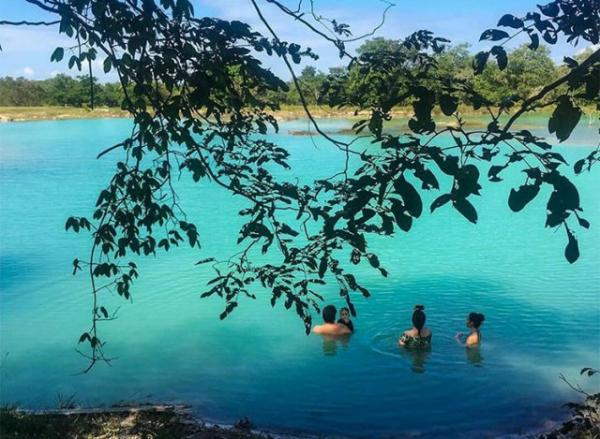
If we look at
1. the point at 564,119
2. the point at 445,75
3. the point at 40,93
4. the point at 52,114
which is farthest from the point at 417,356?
the point at 40,93

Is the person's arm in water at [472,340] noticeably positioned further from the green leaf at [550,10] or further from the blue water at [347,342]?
the green leaf at [550,10]

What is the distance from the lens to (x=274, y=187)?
10.1 feet

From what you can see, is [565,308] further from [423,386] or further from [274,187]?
[274,187]

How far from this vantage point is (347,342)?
25.1 feet

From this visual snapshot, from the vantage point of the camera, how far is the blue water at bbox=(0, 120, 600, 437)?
6.07 m

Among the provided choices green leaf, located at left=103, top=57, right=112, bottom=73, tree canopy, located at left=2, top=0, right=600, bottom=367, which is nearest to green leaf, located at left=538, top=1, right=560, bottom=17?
tree canopy, located at left=2, top=0, right=600, bottom=367

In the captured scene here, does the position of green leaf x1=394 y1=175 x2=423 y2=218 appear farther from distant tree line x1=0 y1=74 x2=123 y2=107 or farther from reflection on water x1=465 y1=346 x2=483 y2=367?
distant tree line x1=0 y1=74 x2=123 y2=107

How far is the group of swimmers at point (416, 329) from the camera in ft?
23.9

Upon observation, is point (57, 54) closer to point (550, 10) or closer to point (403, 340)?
point (550, 10)

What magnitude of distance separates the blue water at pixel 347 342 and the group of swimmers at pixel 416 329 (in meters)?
0.13

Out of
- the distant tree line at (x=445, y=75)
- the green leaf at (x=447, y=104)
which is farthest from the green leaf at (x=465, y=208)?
the distant tree line at (x=445, y=75)

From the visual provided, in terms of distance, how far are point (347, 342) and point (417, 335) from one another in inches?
32.9

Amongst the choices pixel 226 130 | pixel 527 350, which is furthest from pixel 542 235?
pixel 226 130

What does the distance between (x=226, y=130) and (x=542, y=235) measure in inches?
432
